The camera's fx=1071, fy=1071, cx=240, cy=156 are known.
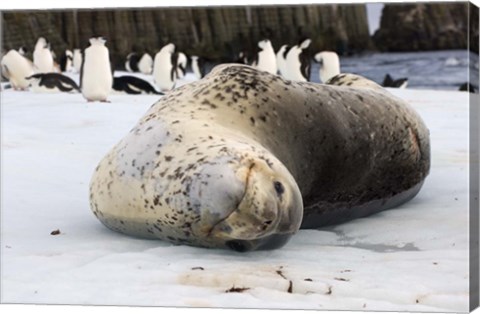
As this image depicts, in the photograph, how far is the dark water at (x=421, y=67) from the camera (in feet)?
10.7

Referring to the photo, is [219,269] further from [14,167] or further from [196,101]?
[14,167]

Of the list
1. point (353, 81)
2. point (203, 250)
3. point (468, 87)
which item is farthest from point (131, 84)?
point (468, 87)

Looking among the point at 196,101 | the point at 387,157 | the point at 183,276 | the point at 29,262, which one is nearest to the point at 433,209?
the point at 387,157

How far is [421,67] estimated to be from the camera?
4.01 m

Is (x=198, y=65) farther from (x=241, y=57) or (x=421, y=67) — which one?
(x=421, y=67)

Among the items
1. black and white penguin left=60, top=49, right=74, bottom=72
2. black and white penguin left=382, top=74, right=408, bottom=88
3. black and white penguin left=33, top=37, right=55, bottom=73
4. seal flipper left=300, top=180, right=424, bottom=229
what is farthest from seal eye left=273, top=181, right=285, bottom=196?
black and white penguin left=60, top=49, right=74, bottom=72

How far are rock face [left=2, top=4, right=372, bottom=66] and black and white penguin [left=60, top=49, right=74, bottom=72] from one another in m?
1.16

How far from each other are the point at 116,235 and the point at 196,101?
0.55 meters

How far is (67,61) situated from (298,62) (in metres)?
1.43

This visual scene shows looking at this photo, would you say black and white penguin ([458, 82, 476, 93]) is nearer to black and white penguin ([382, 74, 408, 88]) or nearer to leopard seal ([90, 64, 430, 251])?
leopard seal ([90, 64, 430, 251])

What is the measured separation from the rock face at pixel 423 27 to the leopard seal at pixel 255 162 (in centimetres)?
36

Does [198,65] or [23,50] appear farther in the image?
[198,65]

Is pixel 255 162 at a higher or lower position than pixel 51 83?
higher

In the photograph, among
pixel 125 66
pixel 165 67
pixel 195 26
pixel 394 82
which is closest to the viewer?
pixel 195 26
